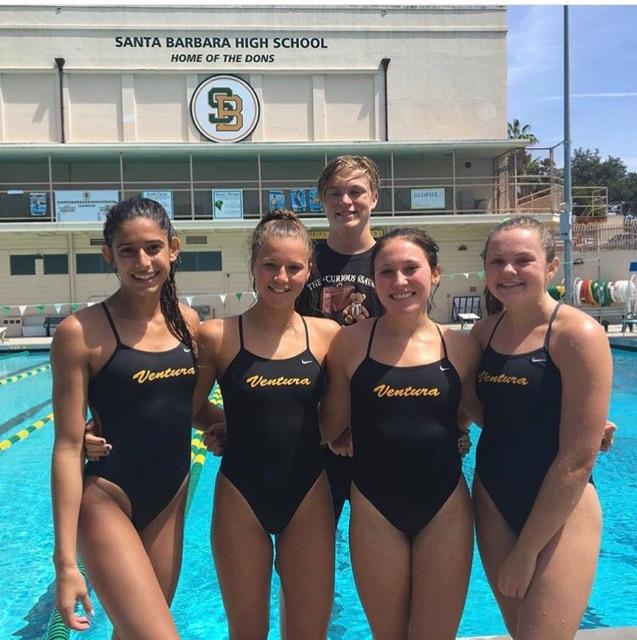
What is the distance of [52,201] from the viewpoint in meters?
19.3

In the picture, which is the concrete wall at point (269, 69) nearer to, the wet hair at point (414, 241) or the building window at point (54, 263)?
the building window at point (54, 263)

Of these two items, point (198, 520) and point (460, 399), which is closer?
point (460, 399)

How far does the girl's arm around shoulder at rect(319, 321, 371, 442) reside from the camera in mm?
2355

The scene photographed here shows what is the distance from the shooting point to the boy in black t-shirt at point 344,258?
2838 millimetres

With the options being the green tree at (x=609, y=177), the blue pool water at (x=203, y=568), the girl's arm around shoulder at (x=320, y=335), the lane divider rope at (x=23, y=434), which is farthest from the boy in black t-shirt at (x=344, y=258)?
the green tree at (x=609, y=177)

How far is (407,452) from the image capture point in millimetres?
2252

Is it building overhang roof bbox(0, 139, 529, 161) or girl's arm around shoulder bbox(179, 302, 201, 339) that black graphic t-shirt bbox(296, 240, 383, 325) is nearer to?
girl's arm around shoulder bbox(179, 302, 201, 339)

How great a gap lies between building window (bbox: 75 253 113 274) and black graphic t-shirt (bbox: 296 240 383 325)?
64.5ft

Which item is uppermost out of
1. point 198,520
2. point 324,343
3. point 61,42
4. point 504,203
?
point 61,42

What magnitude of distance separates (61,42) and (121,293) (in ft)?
75.4

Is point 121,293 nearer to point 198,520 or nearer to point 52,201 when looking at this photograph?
point 198,520

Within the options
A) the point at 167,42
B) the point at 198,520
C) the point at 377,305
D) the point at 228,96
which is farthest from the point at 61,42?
the point at 377,305

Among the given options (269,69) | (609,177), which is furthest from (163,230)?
(609,177)

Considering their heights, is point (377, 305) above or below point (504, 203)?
below
